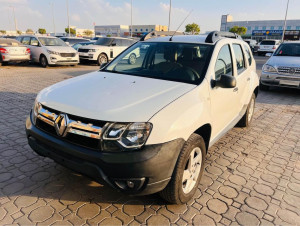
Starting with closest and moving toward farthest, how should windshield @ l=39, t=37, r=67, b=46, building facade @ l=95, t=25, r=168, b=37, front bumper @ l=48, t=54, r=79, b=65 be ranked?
front bumper @ l=48, t=54, r=79, b=65
windshield @ l=39, t=37, r=67, b=46
building facade @ l=95, t=25, r=168, b=37

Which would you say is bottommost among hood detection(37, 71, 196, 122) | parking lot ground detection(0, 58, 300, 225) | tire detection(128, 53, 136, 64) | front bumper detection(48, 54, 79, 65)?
parking lot ground detection(0, 58, 300, 225)

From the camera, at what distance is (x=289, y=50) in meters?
8.76

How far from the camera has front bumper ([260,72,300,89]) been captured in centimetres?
769

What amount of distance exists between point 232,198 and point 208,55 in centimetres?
178

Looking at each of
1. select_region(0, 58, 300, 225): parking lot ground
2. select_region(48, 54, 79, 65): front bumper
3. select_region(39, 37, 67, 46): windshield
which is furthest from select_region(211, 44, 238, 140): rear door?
select_region(39, 37, 67, 46): windshield

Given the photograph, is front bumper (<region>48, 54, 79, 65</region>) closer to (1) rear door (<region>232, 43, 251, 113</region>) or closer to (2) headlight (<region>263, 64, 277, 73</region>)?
(2) headlight (<region>263, 64, 277, 73</region>)

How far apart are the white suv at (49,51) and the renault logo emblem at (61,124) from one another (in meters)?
11.6

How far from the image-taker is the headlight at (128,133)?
2.14 meters

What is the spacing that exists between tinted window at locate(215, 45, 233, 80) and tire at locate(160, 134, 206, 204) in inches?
40.0

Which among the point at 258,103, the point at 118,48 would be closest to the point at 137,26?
the point at 118,48

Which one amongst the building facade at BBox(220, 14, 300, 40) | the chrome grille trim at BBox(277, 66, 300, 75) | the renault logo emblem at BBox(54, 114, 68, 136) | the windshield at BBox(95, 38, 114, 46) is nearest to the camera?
the renault logo emblem at BBox(54, 114, 68, 136)

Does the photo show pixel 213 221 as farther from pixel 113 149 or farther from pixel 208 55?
pixel 208 55

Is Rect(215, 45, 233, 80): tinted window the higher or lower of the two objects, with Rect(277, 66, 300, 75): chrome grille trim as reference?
higher

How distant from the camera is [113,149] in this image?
7.07 feet
